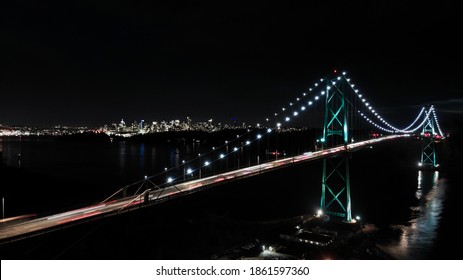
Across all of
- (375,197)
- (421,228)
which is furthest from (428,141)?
(421,228)

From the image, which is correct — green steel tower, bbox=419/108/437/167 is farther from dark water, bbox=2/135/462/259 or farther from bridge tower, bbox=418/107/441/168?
dark water, bbox=2/135/462/259

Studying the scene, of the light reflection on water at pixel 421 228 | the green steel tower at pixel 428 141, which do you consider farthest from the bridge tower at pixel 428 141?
the light reflection on water at pixel 421 228

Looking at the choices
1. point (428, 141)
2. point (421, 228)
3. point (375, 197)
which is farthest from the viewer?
point (428, 141)

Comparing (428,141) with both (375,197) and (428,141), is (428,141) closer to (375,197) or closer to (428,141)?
(428,141)

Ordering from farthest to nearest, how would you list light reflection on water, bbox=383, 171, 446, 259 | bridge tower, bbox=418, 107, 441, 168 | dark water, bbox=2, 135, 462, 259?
bridge tower, bbox=418, 107, 441, 168, dark water, bbox=2, 135, 462, 259, light reflection on water, bbox=383, 171, 446, 259

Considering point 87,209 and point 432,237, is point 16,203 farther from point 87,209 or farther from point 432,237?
point 432,237

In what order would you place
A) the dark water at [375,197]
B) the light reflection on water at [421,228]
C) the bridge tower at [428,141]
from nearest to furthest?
the light reflection on water at [421,228], the dark water at [375,197], the bridge tower at [428,141]

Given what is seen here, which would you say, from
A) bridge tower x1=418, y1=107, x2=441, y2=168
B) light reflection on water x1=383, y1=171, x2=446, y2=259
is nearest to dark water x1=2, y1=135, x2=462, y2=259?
light reflection on water x1=383, y1=171, x2=446, y2=259

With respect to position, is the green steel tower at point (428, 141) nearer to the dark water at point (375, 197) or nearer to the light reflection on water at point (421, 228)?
the dark water at point (375, 197)
